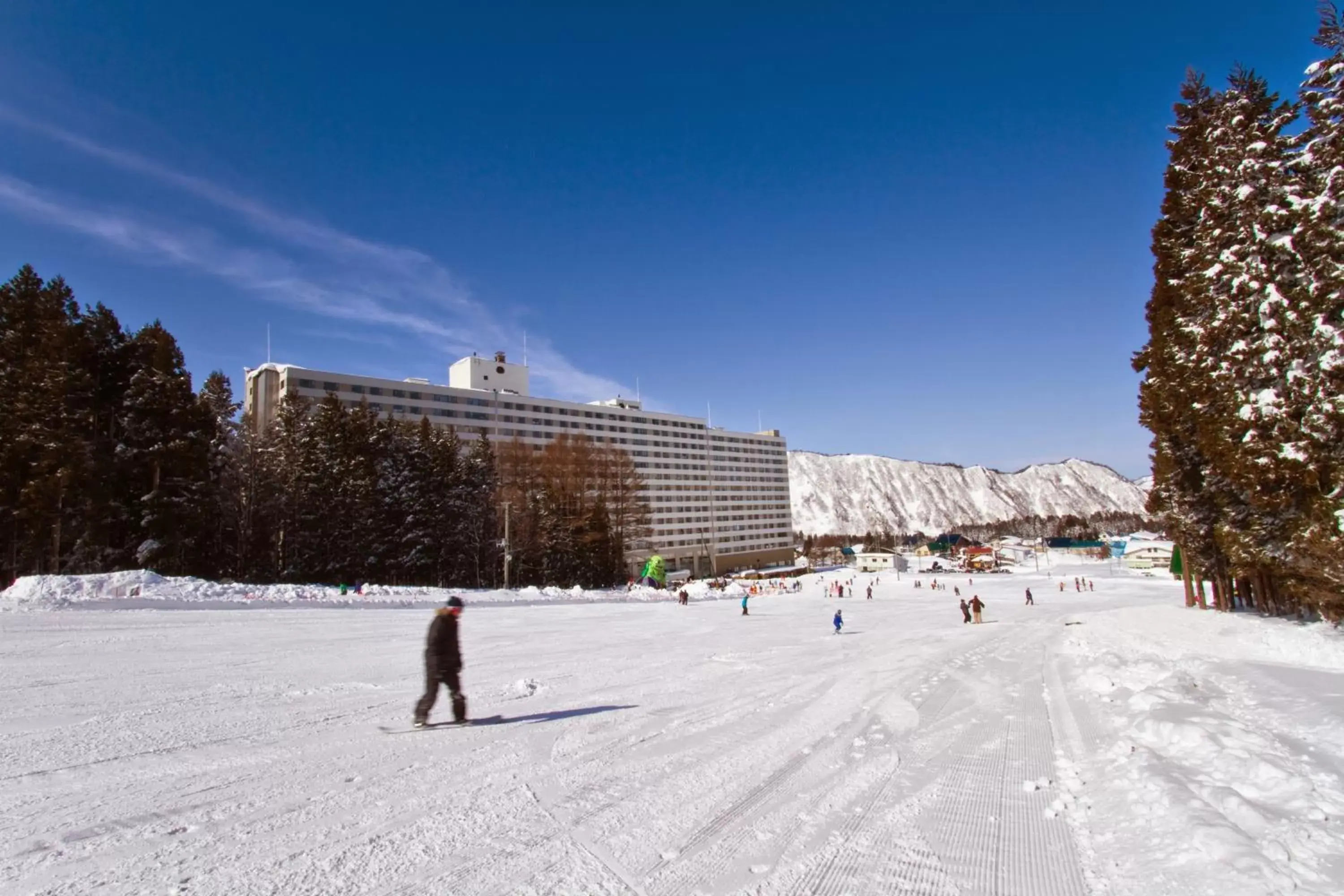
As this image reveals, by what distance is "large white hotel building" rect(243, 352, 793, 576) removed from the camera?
77.6 meters

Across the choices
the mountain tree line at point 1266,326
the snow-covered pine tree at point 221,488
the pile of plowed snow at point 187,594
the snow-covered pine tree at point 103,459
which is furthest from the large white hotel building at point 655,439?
the mountain tree line at point 1266,326

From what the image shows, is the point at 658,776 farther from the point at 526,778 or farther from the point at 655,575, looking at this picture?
the point at 655,575

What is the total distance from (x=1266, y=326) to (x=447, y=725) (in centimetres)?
2380

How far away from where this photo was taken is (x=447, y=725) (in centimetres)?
874

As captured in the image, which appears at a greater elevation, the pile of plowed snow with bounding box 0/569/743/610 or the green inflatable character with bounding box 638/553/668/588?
the pile of plowed snow with bounding box 0/569/743/610

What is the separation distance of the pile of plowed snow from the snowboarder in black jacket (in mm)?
18486

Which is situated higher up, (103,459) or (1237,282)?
(1237,282)

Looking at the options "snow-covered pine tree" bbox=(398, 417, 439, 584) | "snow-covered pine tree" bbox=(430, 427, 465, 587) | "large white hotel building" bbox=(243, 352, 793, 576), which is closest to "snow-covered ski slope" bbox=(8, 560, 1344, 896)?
"snow-covered pine tree" bbox=(398, 417, 439, 584)

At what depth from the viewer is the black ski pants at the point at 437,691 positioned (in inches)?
335

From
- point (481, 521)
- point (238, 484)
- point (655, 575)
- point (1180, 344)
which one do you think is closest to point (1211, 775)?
point (1180, 344)

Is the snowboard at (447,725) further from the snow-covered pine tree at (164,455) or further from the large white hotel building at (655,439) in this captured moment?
the large white hotel building at (655,439)

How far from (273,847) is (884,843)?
491cm

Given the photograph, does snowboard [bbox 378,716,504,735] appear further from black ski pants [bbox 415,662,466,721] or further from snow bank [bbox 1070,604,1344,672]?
snow bank [bbox 1070,604,1344,672]

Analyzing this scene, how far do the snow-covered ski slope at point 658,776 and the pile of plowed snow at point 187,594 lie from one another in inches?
314
